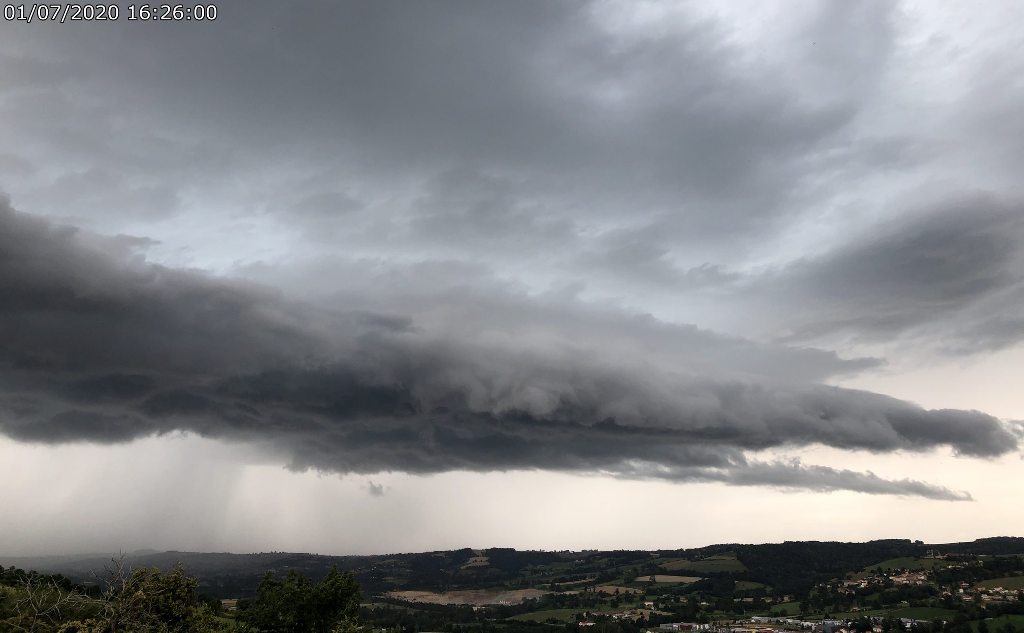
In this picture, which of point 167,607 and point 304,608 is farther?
point 304,608

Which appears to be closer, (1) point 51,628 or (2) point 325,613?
(1) point 51,628

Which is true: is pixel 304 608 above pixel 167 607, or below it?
below

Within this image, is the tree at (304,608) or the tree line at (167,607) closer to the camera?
the tree line at (167,607)

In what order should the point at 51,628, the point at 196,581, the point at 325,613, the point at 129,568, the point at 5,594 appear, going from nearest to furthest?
the point at 51,628 < the point at 129,568 < the point at 196,581 < the point at 325,613 < the point at 5,594

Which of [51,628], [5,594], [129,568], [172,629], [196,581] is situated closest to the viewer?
[51,628]

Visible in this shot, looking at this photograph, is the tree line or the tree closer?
the tree line

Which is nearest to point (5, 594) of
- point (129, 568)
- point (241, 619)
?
point (241, 619)

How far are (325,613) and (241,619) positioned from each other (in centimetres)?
1061

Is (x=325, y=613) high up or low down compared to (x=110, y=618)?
down

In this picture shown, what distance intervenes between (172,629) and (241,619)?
48.3 feet

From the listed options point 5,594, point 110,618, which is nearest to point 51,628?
point 110,618

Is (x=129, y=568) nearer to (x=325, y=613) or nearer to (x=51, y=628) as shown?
(x=51, y=628)

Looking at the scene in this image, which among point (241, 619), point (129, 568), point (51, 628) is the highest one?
point (129, 568)

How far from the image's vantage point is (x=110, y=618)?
196 ft
